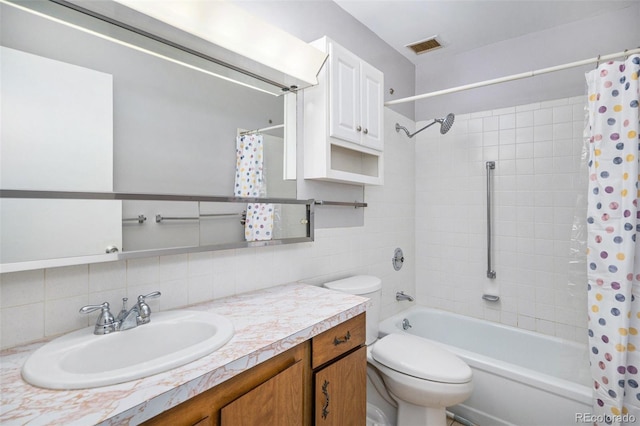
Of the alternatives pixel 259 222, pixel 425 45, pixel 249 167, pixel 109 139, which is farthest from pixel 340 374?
pixel 425 45

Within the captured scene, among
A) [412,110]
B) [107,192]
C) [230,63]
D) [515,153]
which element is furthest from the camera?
[412,110]

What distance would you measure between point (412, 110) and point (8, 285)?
282cm

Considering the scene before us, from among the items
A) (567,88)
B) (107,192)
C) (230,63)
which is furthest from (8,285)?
(567,88)

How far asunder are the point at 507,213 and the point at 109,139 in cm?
256

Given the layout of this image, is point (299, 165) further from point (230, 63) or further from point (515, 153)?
point (515, 153)

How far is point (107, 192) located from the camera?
3.30 ft

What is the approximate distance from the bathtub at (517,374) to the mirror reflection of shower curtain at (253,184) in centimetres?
121

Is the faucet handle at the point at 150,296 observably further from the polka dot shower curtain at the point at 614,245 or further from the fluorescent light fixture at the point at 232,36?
the polka dot shower curtain at the point at 614,245

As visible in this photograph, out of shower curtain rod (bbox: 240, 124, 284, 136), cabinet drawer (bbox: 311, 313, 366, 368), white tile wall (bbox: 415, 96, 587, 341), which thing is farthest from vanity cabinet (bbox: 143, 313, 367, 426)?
white tile wall (bbox: 415, 96, 587, 341)

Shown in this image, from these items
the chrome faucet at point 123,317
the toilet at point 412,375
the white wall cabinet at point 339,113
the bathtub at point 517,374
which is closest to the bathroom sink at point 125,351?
the chrome faucet at point 123,317

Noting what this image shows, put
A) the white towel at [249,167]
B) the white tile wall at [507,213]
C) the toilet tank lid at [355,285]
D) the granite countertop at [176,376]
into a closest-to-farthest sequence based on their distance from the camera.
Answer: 1. the granite countertop at [176,376]
2. the white towel at [249,167]
3. the toilet tank lid at [355,285]
4. the white tile wall at [507,213]

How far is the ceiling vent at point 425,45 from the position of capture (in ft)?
8.02

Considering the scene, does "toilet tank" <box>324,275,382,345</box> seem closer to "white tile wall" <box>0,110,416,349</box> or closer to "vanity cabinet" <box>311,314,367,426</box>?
"white tile wall" <box>0,110,416,349</box>

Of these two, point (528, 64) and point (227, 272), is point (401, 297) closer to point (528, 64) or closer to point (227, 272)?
point (227, 272)
